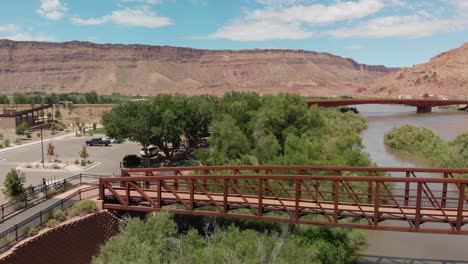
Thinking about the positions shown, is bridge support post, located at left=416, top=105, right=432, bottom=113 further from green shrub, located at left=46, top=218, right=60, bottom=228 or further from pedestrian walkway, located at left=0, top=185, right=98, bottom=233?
green shrub, located at left=46, top=218, right=60, bottom=228

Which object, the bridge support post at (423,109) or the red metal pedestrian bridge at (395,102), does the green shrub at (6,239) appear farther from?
the bridge support post at (423,109)

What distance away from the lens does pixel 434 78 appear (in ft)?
527

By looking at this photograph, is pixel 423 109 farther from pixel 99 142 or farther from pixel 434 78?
pixel 99 142

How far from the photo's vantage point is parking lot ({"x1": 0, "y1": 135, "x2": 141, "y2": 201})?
34.7 meters

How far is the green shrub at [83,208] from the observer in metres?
18.0

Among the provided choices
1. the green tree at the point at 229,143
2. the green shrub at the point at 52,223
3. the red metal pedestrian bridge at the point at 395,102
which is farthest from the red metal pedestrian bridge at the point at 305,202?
the red metal pedestrian bridge at the point at 395,102

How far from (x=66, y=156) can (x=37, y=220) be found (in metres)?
29.5

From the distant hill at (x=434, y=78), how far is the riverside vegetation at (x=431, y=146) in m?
111

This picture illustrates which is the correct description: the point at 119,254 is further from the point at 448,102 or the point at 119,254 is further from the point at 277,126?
the point at 448,102

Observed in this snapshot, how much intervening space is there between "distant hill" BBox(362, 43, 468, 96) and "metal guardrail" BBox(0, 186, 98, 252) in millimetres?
155308

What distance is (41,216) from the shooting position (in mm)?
16750

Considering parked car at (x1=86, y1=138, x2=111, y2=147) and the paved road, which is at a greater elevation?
parked car at (x1=86, y1=138, x2=111, y2=147)

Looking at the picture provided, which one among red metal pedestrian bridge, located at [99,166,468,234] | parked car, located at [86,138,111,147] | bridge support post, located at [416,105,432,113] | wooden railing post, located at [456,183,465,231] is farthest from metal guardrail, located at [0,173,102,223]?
bridge support post, located at [416,105,432,113]

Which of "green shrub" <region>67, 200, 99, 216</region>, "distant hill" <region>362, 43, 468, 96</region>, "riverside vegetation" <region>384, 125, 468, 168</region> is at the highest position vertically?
"distant hill" <region>362, 43, 468, 96</region>
